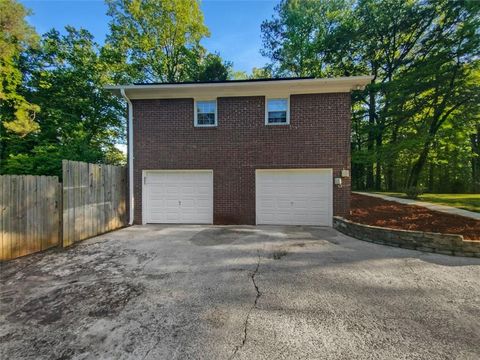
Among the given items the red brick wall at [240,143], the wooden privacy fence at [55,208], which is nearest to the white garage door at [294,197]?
the red brick wall at [240,143]

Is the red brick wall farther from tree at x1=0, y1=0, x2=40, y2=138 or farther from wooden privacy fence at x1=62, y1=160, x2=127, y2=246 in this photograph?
tree at x1=0, y1=0, x2=40, y2=138

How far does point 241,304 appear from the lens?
117 inches

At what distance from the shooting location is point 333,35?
18.3 metres

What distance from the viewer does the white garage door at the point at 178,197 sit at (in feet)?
26.6

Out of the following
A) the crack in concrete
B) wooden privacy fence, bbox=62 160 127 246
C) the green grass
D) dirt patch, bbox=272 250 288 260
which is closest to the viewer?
the crack in concrete

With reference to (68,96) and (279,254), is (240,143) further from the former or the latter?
(68,96)

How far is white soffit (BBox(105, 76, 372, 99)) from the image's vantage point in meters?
7.41

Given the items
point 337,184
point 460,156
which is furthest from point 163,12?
point 460,156

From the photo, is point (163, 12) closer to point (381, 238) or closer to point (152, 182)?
point (152, 182)

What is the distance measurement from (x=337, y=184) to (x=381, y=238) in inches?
95.6

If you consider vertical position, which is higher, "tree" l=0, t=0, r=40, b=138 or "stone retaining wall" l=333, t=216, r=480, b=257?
"tree" l=0, t=0, r=40, b=138

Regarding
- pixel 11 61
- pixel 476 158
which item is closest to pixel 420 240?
pixel 11 61

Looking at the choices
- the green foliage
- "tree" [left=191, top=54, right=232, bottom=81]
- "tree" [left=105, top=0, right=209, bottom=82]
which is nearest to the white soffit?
the green foliage

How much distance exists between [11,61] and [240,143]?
46.9 ft
